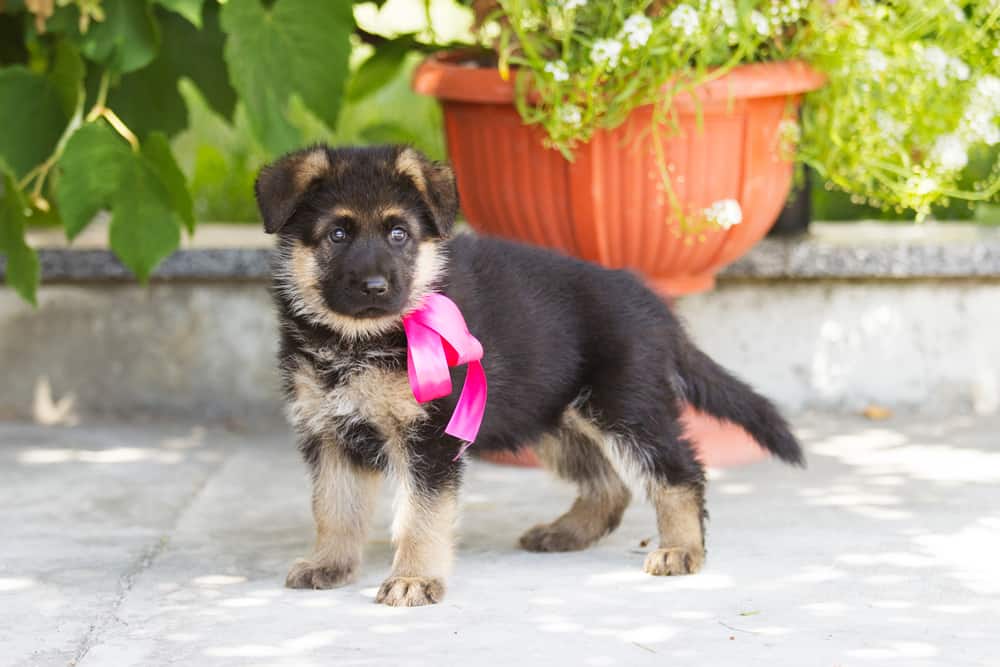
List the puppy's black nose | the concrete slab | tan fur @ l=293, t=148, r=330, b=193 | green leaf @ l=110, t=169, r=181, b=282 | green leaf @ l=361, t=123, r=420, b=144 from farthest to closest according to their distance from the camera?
green leaf @ l=361, t=123, r=420, b=144 → green leaf @ l=110, t=169, r=181, b=282 → tan fur @ l=293, t=148, r=330, b=193 → the puppy's black nose → the concrete slab

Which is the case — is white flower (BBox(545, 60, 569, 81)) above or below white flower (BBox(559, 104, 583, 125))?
above

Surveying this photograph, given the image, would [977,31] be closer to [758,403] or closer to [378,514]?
[758,403]

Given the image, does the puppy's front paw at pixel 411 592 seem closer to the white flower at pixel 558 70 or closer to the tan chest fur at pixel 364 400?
the tan chest fur at pixel 364 400

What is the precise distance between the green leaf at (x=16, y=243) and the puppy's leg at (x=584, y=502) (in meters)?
1.88

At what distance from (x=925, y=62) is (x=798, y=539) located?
1.79 meters

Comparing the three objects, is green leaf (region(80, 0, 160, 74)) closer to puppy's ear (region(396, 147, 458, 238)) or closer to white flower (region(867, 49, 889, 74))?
puppy's ear (region(396, 147, 458, 238))

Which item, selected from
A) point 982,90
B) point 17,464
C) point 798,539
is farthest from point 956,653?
point 17,464

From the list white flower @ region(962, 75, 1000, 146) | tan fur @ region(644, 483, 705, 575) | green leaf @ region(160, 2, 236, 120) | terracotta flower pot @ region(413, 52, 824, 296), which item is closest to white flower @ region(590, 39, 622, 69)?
terracotta flower pot @ region(413, 52, 824, 296)

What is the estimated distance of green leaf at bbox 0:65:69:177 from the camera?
16.9 ft

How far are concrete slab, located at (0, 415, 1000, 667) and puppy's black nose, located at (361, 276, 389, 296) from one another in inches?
31.5

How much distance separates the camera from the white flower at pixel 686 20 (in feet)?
15.4

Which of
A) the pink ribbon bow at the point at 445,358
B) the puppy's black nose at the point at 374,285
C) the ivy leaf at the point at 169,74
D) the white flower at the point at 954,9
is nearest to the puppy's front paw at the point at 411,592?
the pink ribbon bow at the point at 445,358

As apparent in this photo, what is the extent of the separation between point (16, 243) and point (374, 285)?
6.24 feet

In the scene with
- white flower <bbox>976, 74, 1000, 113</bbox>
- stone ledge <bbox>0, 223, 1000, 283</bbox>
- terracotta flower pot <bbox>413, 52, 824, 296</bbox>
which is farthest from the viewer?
stone ledge <bbox>0, 223, 1000, 283</bbox>
